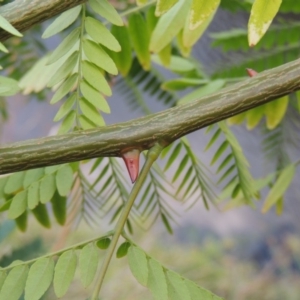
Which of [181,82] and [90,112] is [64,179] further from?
[181,82]

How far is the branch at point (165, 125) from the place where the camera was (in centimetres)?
26

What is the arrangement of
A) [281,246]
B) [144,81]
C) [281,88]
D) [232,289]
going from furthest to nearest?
1. [281,246]
2. [232,289]
3. [144,81]
4. [281,88]

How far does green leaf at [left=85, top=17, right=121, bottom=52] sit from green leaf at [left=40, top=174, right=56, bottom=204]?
0.35ft

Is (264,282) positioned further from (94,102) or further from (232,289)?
(94,102)

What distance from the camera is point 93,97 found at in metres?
0.33

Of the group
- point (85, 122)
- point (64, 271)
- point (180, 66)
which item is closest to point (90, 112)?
point (85, 122)

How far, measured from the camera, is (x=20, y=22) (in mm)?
274

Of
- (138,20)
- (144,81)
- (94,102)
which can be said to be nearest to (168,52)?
(138,20)

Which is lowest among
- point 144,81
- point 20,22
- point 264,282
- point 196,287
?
point 264,282

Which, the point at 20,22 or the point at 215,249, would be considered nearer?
the point at 20,22

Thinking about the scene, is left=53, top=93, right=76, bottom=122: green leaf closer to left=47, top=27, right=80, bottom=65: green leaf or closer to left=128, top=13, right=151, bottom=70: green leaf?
left=47, top=27, right=80, bottom=65: green leaf

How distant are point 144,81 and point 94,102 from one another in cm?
61

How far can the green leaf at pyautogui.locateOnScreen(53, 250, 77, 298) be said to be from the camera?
27cm

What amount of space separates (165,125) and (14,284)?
11cm
